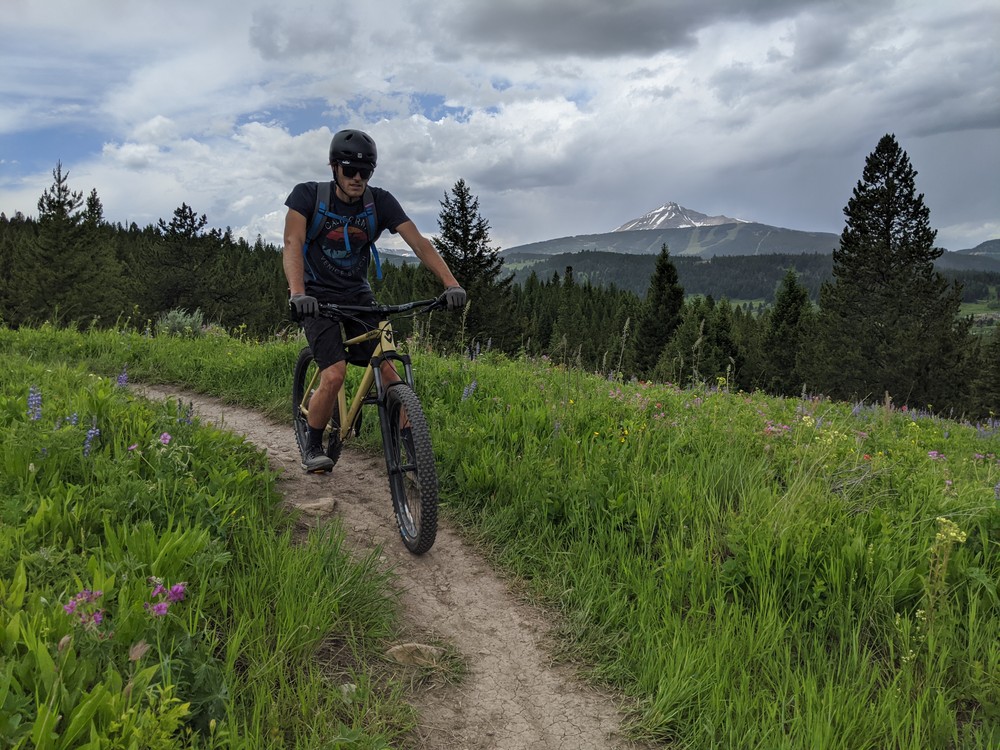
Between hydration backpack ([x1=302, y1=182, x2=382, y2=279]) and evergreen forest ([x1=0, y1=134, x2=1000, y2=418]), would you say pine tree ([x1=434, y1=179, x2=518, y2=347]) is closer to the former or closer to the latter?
evergreen forest ([x1=0, y1=134, x2=1000, y2=418])

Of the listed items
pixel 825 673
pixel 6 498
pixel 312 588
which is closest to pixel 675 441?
pixel 825 673

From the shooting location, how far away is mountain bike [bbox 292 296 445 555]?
4.05m

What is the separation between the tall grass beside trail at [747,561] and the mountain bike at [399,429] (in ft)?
2.00

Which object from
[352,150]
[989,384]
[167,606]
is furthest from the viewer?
Result: [989,384]

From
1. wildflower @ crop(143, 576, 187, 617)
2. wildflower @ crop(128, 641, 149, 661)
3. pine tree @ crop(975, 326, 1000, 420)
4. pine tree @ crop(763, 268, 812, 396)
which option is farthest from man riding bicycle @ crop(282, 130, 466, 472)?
pine tree @ crop(975, 326, 1000, 420)

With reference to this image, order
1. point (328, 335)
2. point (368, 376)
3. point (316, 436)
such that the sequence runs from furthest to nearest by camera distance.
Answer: point (316, 436)
point (368, 376)
point (328, 335)

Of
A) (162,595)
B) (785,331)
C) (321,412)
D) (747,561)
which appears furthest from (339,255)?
(785,331)

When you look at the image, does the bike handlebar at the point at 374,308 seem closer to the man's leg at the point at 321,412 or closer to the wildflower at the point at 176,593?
the man's leg at the point at 321,412

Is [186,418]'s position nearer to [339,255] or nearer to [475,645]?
[339,255]

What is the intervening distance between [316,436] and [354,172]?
7.64 feet

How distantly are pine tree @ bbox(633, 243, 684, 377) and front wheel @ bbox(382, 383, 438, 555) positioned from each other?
54.9m

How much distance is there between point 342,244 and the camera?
16.2ft

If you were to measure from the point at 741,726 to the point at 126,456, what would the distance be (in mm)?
3954

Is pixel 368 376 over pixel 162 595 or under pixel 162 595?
over
